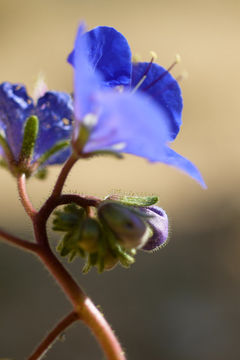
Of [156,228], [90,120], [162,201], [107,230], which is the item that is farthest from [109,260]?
[162,201]

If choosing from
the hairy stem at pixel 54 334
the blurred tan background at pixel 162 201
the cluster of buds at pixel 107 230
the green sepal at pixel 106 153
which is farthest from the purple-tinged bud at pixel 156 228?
the blurred tan background at pixel 162 201

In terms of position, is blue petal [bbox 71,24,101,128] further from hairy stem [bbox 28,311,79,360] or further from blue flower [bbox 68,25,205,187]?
hairy stem [bbox 28,311,79,360]

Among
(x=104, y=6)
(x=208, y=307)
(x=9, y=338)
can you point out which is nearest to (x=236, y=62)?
(x=104, y=6)

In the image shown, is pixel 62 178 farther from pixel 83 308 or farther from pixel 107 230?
pixel 83 308

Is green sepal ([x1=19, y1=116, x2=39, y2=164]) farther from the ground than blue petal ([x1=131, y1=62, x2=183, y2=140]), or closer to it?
closer to it

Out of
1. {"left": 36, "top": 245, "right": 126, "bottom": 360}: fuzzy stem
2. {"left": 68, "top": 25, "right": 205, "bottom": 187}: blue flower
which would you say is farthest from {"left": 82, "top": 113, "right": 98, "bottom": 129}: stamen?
{"left": 36, "top": 245, "right": 126, "bottom": 360}: fuzzy stem
